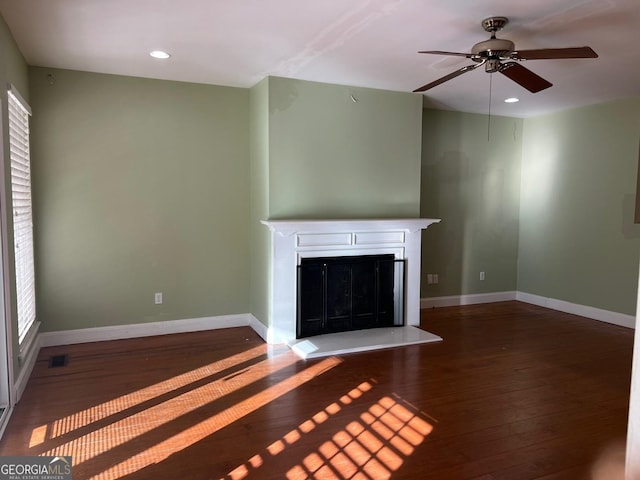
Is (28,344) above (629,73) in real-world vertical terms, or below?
below

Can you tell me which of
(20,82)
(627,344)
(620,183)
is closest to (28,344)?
(20,82)

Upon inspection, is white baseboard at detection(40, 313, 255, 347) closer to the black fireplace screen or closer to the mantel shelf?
the black fireplace screen

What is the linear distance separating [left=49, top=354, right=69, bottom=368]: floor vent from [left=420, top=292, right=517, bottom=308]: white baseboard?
391 cm

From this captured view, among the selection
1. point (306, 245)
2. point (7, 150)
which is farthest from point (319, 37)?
point (7, 150)

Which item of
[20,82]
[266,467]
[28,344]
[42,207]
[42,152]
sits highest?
[20,82]

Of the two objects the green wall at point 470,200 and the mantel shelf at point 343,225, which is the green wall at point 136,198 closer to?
the mantel shelf at point 343,225

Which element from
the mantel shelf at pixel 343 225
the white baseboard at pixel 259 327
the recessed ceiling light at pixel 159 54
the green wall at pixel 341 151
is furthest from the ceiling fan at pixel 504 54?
the white baseboard at pixel 259 327

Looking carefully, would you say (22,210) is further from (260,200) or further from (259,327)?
(259,327)

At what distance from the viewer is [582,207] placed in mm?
5582

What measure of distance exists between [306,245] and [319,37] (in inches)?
73.0

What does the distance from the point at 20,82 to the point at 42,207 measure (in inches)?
41.8

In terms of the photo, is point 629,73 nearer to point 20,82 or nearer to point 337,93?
point 337,93

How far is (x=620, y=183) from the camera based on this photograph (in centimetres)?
518

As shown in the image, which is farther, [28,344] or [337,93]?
[337,93]
